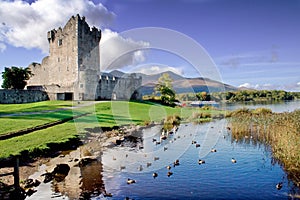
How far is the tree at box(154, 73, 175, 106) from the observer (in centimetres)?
6322

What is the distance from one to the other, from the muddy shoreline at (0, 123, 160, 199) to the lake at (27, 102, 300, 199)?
0.67 m

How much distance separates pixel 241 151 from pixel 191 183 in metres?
7.68

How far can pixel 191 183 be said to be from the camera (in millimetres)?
12867

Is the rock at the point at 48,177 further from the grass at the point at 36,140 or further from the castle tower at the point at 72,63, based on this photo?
the castle tower at the point at 72,63

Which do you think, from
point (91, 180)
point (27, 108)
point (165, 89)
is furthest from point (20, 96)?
point (91, 180)

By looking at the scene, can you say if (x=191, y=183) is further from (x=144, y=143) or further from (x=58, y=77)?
(x=58, y=77)

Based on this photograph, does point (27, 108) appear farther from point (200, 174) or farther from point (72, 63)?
point (200, 174)

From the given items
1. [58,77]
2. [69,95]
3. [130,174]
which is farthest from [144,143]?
[58,77]

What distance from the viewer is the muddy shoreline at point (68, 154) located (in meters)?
12.3

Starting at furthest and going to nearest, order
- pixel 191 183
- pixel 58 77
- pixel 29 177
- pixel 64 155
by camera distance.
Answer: pixel 58 77 → pixel 64 155 → pixel 29 177 → pixel 191 183

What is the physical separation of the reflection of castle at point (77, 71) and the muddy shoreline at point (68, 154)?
28166mm

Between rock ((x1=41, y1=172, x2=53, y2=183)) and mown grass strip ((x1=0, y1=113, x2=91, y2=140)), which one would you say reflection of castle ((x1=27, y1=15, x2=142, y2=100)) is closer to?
mown grass strip ((x1=0, y1=113, x2=91, y2=140))

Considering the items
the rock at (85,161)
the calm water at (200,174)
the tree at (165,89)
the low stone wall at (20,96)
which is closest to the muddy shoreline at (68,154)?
the rock at (85,161)

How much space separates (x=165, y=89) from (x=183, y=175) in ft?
163
